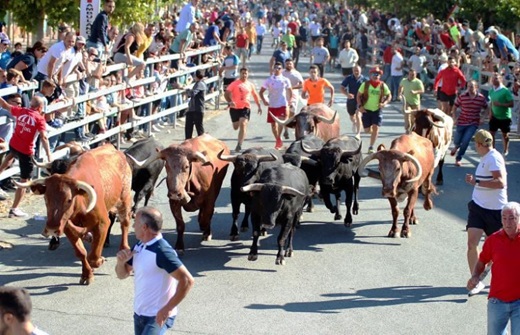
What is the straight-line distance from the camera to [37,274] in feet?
40.3

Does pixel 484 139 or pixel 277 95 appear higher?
pixel 484 139

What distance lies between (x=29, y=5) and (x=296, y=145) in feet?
36.3

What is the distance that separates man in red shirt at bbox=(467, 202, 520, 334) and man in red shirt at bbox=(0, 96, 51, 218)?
7.32 metres

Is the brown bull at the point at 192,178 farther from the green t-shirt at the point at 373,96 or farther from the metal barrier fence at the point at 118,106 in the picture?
the green t-shirt at the point at 373,96

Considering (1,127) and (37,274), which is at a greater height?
(1,127)

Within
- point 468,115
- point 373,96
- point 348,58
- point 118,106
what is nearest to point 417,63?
point 348,58

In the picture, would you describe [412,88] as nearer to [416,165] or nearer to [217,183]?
[416,165]

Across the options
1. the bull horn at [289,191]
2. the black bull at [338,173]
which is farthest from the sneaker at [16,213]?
the black bull at [338,173]

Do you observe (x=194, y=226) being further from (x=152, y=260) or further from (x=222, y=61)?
(x=222, y=61)

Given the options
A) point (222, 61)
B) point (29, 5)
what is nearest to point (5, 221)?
point (29, 5)

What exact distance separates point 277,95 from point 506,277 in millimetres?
12983

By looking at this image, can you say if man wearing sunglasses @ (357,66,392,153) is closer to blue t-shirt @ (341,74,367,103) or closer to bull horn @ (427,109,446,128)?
blue t-shirt @ (341,74,367,103)

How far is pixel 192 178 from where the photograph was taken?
13961 millimetres

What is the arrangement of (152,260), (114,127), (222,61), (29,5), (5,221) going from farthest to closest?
(222,61) < (29,5) < (114,127) < (5,221) < (152,260)
